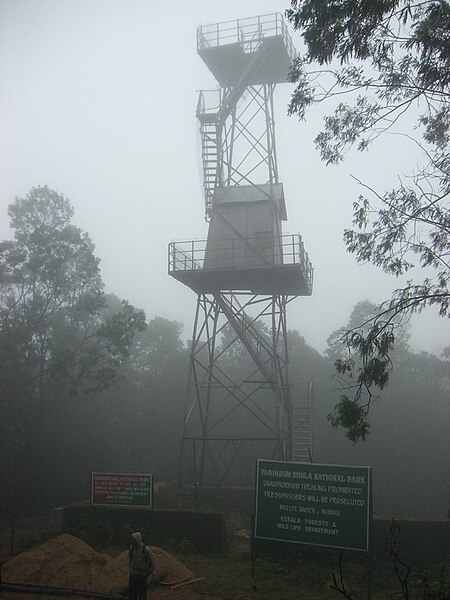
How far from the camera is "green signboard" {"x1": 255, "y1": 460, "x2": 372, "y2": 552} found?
1023 cm

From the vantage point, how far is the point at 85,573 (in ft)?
33.6

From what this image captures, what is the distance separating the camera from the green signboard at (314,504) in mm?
10234

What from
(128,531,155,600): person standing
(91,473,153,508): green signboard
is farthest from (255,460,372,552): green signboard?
(91,473,153,508): green signboard

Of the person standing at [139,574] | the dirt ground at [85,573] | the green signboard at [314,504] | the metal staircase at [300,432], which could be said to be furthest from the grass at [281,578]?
the metal staircase at [300,432]

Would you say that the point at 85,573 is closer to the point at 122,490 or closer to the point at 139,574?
the point at 139,574

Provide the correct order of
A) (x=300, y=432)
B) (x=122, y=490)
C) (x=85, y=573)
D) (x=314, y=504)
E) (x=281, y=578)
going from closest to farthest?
(x=85, y=573) < (x=314, y=504) < (x=281, y=578) < (x=122, y=490) < (x=300, y=432)

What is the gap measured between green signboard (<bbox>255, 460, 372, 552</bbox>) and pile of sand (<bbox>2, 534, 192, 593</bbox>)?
2117mm

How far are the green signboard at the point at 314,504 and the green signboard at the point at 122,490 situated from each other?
4054mm

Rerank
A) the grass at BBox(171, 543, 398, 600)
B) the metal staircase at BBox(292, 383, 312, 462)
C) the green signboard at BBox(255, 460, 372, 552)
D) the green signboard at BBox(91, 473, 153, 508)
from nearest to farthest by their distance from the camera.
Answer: the grass at BBox(171, 543, 398, 600)
the green signboard at BBox(255, 460, 372, 552)
the green signboard at BBox(91, 473, 153, 508)
the metal staircase at BBox(292, 383, 312, 462)

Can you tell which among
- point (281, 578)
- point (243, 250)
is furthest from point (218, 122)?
point (281, 578)

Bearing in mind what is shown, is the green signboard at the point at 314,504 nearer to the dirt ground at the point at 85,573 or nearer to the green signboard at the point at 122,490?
the dirt ground at the point at 85,573

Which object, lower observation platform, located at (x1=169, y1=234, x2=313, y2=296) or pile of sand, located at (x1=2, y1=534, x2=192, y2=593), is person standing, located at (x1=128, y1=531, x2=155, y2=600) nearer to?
pile of sand, located at (x1=2, y1=534, x2=192, y2=593)

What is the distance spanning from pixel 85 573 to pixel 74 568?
237 mm

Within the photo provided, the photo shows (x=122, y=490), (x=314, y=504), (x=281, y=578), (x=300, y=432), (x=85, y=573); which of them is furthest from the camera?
(x=300, y=432)
